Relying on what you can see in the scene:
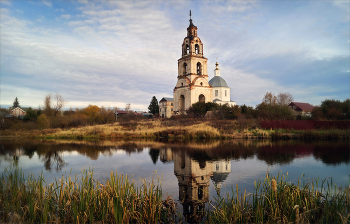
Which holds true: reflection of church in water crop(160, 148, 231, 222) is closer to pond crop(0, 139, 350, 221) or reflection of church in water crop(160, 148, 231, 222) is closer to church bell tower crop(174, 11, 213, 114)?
pond crop(0, 139, 350, 221)

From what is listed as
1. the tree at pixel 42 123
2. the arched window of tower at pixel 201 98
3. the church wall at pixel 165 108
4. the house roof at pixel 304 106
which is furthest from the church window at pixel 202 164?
the house roof at pixel 304 106

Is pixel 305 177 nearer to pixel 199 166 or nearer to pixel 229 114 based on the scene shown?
pixel 199 166

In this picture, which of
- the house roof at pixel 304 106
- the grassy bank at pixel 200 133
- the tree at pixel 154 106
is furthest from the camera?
the tree at pixel 154 106

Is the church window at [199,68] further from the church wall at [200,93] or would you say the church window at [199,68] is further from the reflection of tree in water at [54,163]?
the reflection of tree in water at [54,163]

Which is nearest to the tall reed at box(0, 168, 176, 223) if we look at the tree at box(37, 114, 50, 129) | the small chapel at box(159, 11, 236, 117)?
the tree at box(37, 114, 50, 129)

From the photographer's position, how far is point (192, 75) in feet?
129

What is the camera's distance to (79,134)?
24078mm

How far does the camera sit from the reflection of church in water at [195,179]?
5.05 meters

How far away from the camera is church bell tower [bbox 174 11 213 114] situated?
128 feet

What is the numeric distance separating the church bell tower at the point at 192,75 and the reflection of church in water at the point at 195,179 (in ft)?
91.7

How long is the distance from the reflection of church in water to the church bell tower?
2794 cm

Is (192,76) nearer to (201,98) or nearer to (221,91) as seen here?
(201,98)

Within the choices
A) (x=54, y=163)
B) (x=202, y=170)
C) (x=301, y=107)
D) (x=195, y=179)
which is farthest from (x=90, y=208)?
(x=301, y=107)

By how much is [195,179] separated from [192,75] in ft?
110
